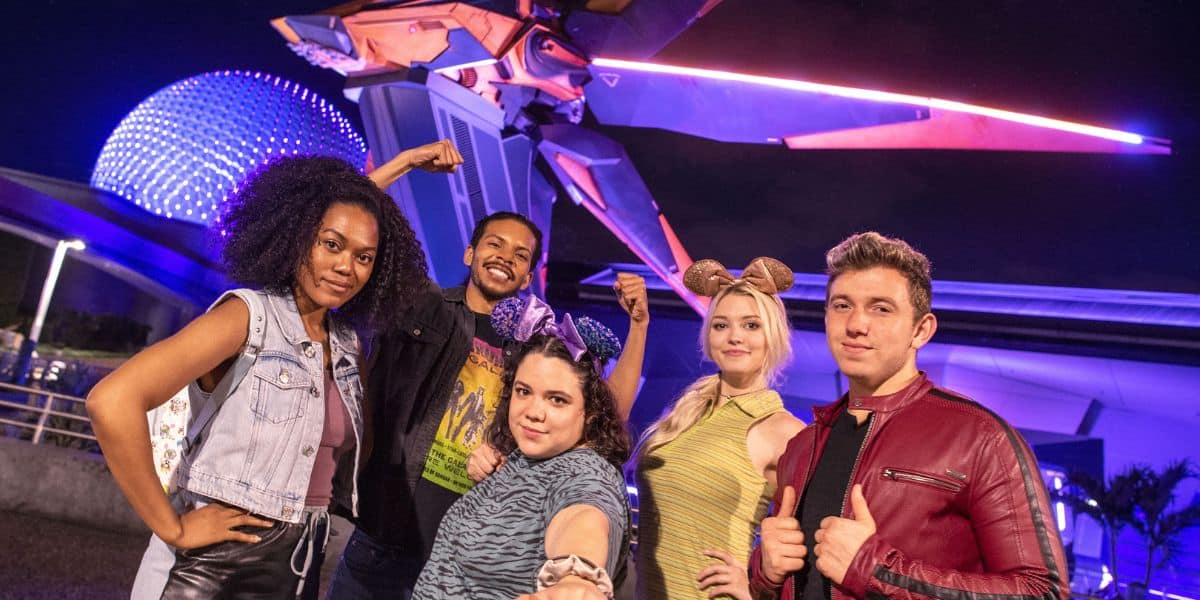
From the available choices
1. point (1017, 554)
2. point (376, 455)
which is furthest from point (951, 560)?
point (376, 455)

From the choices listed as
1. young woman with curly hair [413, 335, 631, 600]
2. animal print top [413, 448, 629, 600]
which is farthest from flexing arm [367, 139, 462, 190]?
animal print top [413, 448, 629, 600]

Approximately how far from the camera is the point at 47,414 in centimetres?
855

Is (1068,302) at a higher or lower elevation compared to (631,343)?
higher

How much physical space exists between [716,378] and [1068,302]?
13205mm

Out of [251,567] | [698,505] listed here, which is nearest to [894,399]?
[698,505]

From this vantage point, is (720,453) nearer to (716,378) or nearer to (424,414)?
(716,378)

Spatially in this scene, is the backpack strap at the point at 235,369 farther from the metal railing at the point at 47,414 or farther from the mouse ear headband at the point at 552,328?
the metal railing at the point at 47,414

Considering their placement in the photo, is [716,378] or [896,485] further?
[716,378]

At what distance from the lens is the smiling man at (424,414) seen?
2.78 metres

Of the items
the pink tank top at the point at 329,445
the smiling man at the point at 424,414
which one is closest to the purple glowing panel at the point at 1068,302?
the smiling man at the point at 424,414

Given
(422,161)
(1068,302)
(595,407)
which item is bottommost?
(595,407)

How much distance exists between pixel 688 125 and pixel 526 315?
9.45 m

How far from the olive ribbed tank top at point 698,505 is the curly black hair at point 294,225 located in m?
1.14

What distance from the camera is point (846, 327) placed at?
78.9 inches
